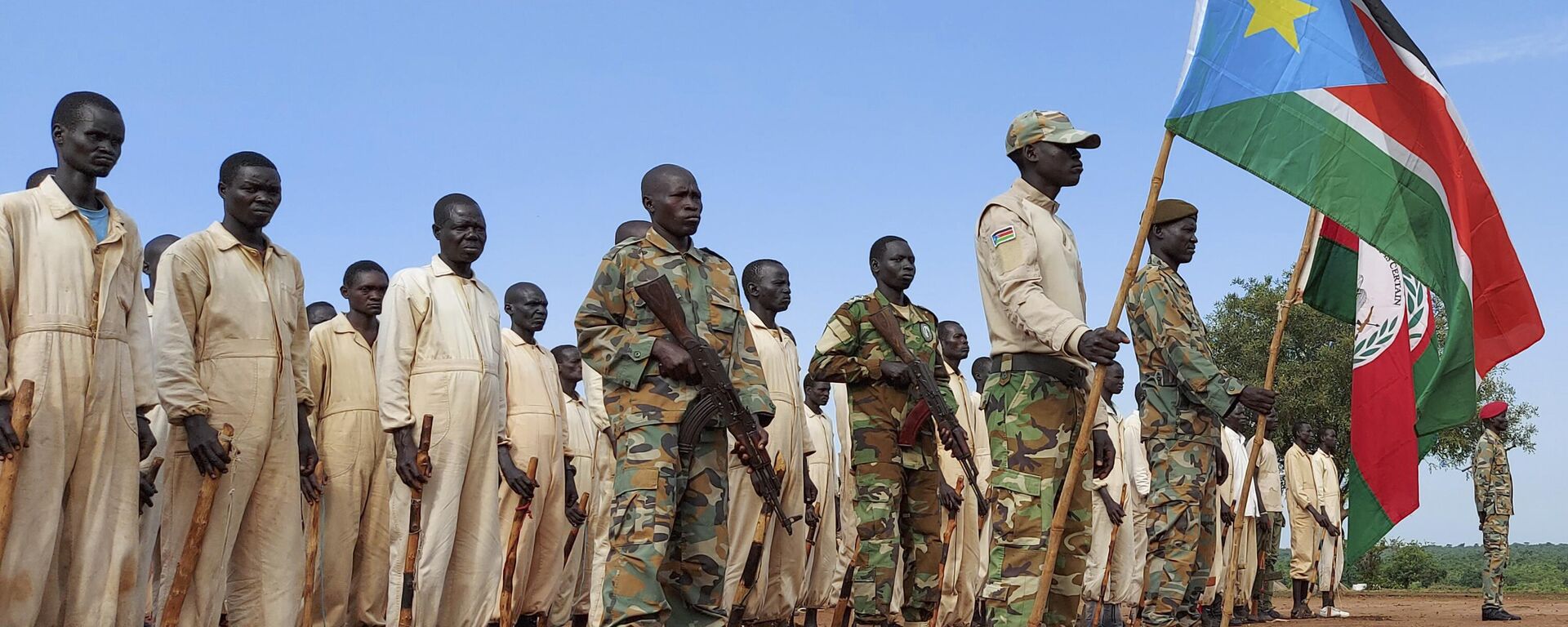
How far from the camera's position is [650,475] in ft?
19.7

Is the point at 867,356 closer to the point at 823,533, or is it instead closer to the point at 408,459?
the point at 823,533

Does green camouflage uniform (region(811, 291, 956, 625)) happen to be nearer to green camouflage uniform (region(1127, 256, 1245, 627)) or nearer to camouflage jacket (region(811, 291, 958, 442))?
camouflage jacket (region(811, 291, 958, 442))

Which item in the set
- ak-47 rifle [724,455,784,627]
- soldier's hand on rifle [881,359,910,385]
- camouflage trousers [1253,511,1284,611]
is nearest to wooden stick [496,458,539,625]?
soldier's hand on rifle [881,359,910,385]

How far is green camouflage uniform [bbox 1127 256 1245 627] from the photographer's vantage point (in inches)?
336

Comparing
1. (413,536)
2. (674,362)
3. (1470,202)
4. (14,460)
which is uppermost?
(1470,202)

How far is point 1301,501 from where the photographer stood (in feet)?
62.8

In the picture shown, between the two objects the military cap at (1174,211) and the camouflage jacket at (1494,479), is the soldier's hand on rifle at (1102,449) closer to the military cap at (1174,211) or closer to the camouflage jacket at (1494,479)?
the military cap at (1174,211)

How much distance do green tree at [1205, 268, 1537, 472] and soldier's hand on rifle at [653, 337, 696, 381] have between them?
2298cm

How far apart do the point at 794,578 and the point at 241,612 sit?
3502mm

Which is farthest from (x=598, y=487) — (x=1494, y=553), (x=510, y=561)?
(x=1494, y=553)

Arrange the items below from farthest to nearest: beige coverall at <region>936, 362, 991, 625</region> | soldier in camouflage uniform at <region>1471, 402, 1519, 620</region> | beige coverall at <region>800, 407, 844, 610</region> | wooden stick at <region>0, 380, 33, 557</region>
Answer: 1. soldier in camouflage uniform at <region>1471, 402, 1519, 620</region>
2. beige coverall at <region>936, 362, 991, 625</region>
3. beige coverall at <region>800, 407, 844, 610</region>
4. wooden stick at <region>0, 380, 33, 557</region>

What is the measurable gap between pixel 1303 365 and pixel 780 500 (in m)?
23.3

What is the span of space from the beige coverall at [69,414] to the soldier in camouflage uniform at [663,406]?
1861 mm

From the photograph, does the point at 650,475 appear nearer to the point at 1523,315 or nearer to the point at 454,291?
the point at 454,291
